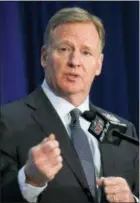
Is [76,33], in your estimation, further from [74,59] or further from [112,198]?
[112,198]

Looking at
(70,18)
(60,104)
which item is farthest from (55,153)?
(70,18)

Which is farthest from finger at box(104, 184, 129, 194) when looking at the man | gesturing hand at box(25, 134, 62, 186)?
gesturing hand at box(25, 134, 62, 186)

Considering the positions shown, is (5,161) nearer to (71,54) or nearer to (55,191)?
(55,191)

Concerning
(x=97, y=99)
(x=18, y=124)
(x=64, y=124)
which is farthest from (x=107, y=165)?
(x=97, y=99)

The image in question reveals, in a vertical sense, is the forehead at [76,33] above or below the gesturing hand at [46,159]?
above

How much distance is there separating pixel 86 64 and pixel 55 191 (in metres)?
0.39

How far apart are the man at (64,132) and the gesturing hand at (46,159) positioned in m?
0.02

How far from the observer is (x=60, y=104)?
120 cm

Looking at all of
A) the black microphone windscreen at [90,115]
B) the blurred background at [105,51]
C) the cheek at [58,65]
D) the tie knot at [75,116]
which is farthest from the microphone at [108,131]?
the blurred background at [105,51]

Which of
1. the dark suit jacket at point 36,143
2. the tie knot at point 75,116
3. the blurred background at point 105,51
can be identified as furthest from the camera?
the blurred background at point 105,51

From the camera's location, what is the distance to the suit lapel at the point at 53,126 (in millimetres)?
1059

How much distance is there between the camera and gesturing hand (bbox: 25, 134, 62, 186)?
80 centimetres

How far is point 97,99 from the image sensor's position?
180 centimetres

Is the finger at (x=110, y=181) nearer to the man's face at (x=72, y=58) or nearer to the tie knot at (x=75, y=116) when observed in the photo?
the tie knot at (x=75, y=116)
